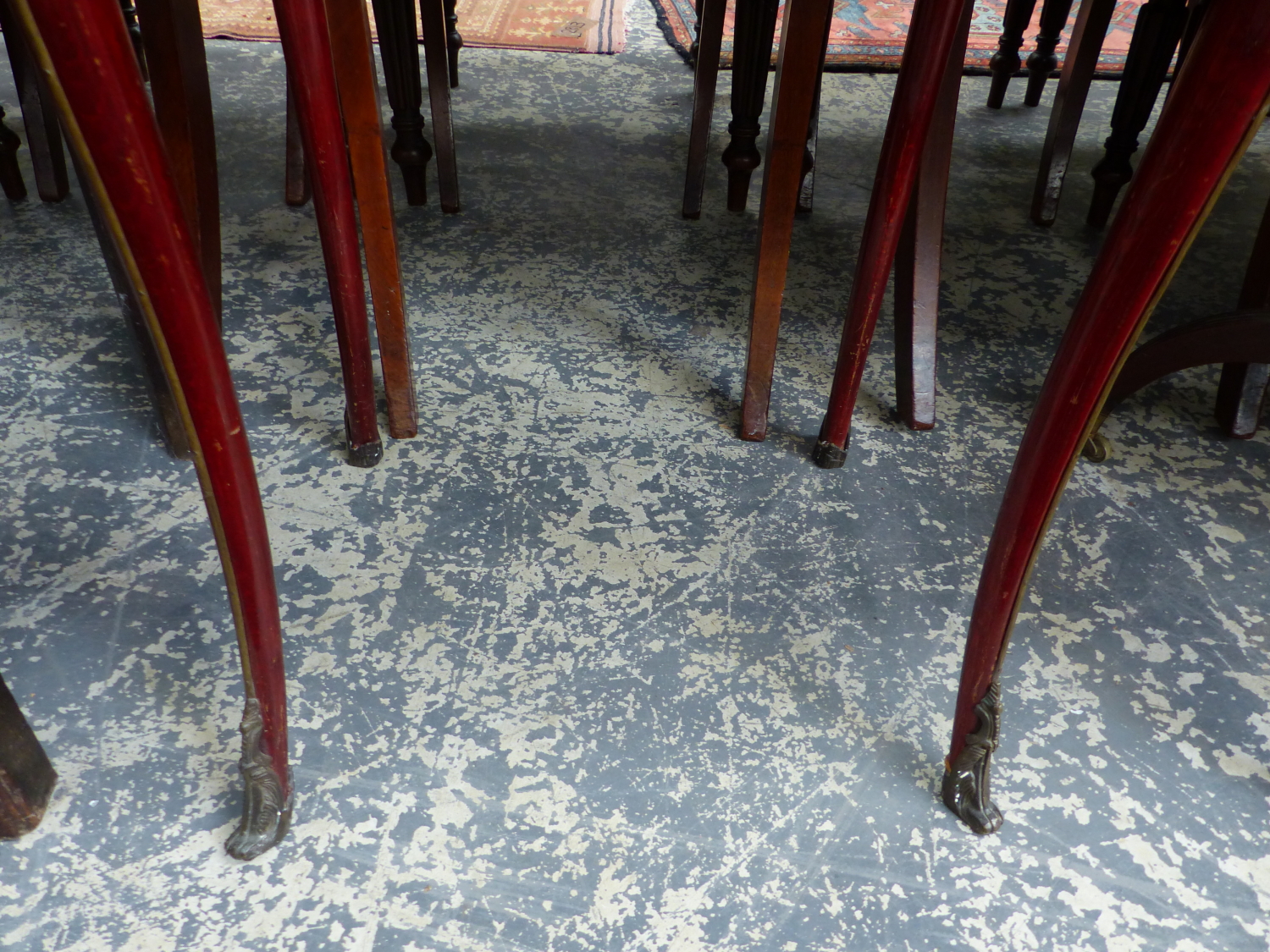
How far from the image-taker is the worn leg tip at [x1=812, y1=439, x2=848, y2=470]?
125 cm

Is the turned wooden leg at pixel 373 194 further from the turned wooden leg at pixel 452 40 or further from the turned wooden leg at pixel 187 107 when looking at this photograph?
the turned wooden leg at pixel 452 40

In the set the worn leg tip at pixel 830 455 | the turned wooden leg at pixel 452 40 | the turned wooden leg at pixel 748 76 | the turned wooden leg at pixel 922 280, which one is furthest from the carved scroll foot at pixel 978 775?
the turned wooden leg at pixel 452 40

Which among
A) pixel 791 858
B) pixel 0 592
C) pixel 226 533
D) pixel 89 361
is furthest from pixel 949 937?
pixel 89 361

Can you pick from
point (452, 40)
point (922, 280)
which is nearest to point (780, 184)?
point (922, 280)

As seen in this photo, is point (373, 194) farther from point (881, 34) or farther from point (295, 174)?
point (881, 34)

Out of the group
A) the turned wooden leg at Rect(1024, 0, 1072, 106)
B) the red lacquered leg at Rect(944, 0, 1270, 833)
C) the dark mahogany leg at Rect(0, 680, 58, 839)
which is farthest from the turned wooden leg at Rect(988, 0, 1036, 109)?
the dark mahogany leg at Rect(0, 680, 58, 839)

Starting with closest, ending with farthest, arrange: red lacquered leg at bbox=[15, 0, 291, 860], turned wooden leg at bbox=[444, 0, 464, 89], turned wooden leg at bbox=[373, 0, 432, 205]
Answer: red lacquered leg at bbox=[15, 0, 291, 860] → turned wooden leg at bbox=[373, 0, 432, 205] → turned wooden leg at bbox=[444, 0, 464, 89]

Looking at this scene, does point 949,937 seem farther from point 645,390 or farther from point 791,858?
point 645,390

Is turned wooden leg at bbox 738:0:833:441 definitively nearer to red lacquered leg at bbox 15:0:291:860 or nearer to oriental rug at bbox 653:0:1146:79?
red lacquered leg at bbox 15:0:291:860

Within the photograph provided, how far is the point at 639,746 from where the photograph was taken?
877 mm

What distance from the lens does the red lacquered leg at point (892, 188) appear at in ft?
3.24

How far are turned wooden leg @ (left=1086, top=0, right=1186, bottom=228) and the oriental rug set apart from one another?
94cm

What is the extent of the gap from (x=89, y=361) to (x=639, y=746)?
1.00 metres

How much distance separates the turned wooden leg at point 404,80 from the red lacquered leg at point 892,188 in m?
0.92
